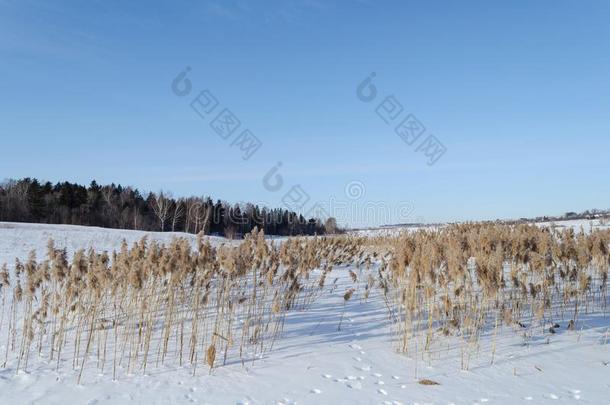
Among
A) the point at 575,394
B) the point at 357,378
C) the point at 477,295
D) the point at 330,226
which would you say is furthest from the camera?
the point at 330,226

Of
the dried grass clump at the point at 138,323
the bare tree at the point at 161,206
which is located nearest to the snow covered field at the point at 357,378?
the dried grass clump at the point at 138,323

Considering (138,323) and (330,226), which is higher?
(330,226)

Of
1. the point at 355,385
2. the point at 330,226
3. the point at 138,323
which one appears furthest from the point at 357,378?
the point at 330,226

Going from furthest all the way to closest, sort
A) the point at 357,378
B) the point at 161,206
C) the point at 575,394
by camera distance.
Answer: the point at 161,206 < the point at 357,378 < the point at 575,394

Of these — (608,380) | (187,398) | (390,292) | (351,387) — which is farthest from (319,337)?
(608,380)

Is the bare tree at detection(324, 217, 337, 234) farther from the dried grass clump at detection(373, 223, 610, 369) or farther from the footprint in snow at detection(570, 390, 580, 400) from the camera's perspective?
the footprint in snow at detection(570, 390, 580, 400)

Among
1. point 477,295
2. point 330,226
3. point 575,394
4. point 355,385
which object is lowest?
point 355,385

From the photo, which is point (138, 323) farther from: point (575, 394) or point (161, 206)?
point (161, 206)

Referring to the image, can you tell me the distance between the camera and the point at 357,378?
414 centimetres

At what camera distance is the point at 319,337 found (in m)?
5.45

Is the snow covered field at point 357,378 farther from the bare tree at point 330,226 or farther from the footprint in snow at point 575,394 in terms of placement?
the bare tree at point 330,226

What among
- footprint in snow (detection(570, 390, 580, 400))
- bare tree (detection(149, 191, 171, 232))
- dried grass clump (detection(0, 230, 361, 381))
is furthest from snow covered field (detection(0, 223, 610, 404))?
bare tree (detection(149, 191, 171, 232))

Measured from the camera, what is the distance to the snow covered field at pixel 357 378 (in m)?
3.73

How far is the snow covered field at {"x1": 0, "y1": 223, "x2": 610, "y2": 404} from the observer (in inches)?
147
